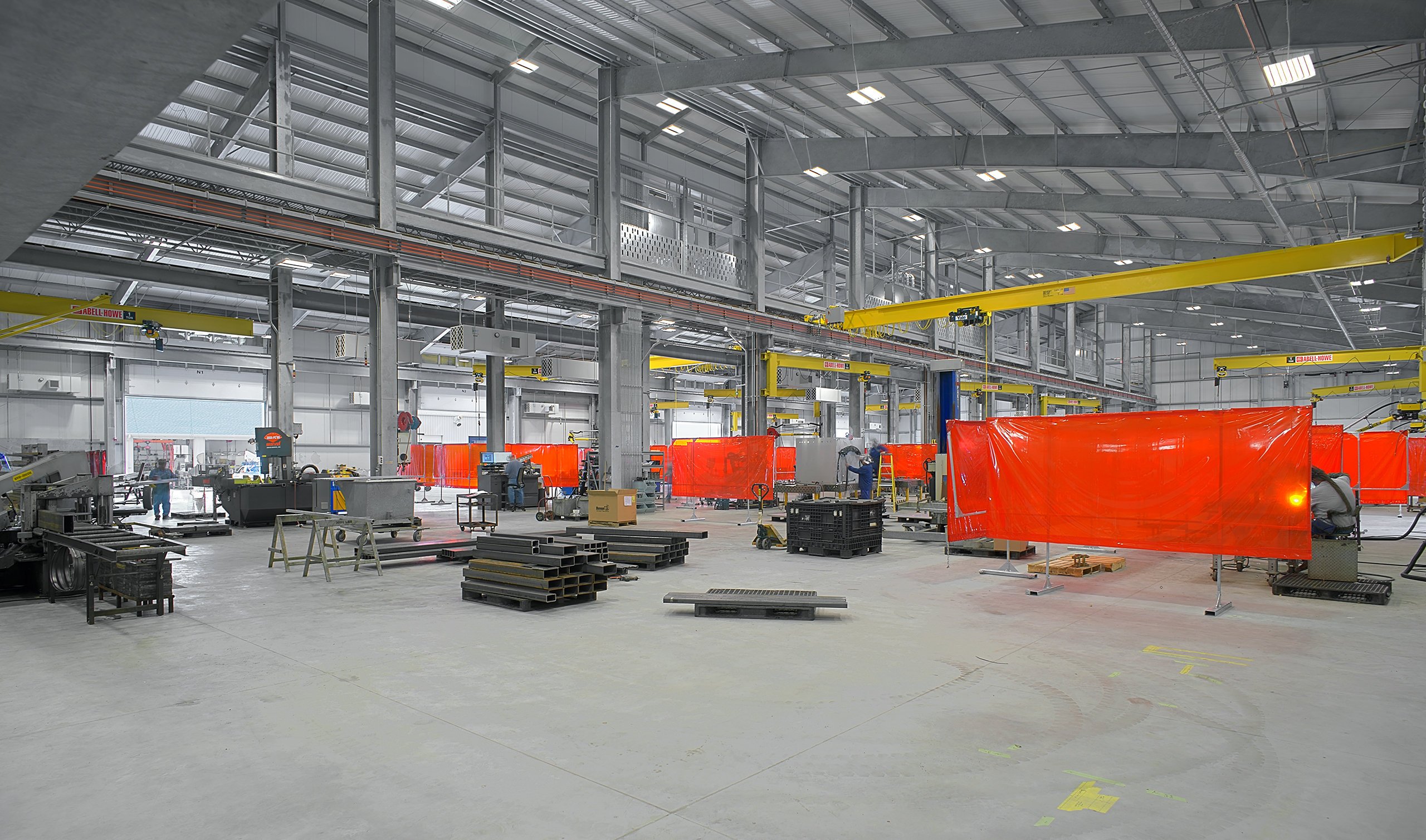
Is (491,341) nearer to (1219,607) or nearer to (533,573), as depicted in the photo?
(533,573)

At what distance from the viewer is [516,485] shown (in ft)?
74.1

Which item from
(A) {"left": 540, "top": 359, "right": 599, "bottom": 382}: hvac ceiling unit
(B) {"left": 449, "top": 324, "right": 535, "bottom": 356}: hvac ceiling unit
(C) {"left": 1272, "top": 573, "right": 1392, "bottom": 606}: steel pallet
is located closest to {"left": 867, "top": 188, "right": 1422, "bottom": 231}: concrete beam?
(C) {"left": 1272, "top": 573, "right": 1392, "bottom": 606}: steel pallet

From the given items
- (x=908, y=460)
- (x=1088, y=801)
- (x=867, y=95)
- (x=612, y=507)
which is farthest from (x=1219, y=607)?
(x=908, y=460)

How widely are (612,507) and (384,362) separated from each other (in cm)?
609

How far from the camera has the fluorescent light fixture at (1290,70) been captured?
33.9ft

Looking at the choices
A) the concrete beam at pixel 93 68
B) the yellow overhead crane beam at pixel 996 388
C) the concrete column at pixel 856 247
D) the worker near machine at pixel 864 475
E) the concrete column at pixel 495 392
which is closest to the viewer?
the concrete beam at pixel 93 68

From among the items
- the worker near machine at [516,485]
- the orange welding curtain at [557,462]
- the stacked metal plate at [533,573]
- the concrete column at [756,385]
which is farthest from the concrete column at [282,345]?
the concrete column at [756,385]

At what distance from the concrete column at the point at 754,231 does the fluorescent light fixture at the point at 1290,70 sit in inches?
590

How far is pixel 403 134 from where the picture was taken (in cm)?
2122

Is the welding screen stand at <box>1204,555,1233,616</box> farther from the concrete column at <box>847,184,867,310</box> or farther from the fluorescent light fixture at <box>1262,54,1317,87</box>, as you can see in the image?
the concrete column at <box>847,184,867,310</box>

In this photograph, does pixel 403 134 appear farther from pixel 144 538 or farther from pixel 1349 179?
pixel 1349 179

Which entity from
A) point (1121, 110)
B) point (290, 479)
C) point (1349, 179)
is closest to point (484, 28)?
point (290, 479)

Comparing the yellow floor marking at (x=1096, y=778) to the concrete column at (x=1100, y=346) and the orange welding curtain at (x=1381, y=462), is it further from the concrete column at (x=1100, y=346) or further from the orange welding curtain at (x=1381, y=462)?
the concrete column at (x=1100, y=346)

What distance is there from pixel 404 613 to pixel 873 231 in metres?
24.9
